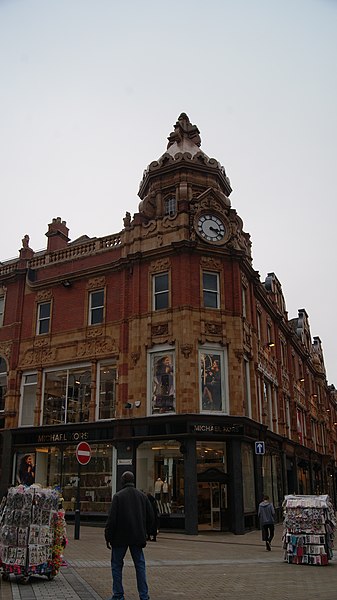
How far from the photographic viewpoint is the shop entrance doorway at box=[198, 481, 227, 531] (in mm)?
21334

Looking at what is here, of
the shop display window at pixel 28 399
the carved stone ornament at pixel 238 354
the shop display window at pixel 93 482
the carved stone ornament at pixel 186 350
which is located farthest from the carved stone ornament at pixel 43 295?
the carved stone ornament at pixel 238 354

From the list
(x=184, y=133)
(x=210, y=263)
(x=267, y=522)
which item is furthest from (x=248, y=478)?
(x=184, y=133)

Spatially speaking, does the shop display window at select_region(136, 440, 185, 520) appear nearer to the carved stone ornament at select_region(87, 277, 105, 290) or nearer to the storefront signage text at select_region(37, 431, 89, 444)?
the storefront signage text at select_region(37, 431, 89, 444)

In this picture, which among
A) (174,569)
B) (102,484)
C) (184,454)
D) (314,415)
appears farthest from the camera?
(314,415)

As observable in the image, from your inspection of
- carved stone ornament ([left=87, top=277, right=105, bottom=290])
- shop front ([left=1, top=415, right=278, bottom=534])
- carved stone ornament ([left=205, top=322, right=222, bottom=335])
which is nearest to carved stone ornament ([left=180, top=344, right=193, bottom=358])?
carved stone ornament ([left=205, top=322, right=222, bottom=335])

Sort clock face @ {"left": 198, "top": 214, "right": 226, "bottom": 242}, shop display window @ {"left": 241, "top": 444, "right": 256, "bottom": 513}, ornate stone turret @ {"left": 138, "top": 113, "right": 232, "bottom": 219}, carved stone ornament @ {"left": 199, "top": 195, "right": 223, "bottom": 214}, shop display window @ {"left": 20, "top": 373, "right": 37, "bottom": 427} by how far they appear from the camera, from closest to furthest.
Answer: shop display window @ {"left": 241, "top": 444, "right": 256, "bottom": 513} < clock face @ {"left": 198, "top": 214, "right": 226, "bottom": 242} < carved stone ornament @ {"left": 199, "top": 195, "right": 223, "bottom": 214} < shop display window @ {"left": 20, "top": 373, "right": 37, "bottom": 427} < ornate stone turret @ {"left": 138, "top": 113, "right": 232, "bottom": 219}

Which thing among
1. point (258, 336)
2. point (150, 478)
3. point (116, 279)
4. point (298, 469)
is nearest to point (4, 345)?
point (116, 279)

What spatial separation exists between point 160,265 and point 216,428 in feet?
25.2

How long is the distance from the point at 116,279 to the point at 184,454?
9075 millimetres

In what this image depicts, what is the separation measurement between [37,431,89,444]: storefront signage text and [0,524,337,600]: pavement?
793cm

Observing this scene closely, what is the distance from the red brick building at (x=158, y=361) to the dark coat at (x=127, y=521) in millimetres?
13873

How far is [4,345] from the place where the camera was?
28734 millimetres

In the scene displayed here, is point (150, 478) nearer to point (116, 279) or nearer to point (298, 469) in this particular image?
point (116, 279)

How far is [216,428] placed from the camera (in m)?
21.8
